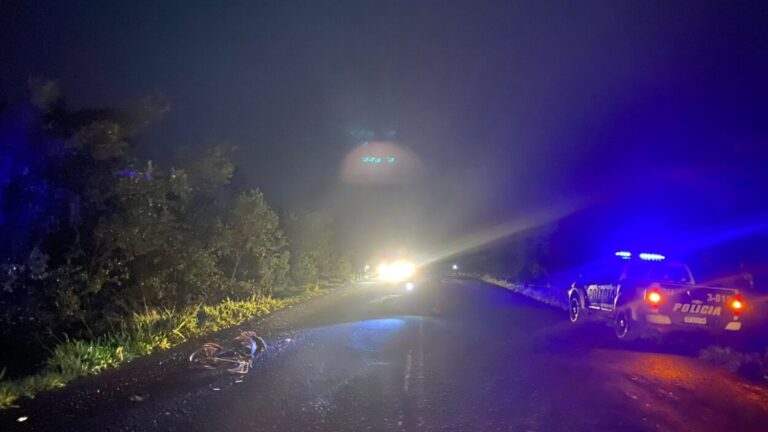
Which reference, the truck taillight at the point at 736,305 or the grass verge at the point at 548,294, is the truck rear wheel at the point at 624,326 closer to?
the truck taillight at the point at 736,305

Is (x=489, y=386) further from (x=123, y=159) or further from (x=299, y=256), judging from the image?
(x=299, y=256)

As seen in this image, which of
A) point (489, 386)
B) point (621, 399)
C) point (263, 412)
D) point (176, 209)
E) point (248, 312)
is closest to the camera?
point (263, 412)

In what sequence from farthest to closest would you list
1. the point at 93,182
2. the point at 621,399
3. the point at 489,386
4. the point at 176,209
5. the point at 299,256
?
1. the point at 299,256
2. the point at 176,209
3. the point at 93,182
4. the point at 489,386
5. the point at 621,399

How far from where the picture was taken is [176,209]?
1295 centimetres

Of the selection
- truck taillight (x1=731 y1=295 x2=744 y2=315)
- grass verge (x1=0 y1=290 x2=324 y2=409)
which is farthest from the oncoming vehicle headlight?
truck taillight (x1=731 y1=295 x2=744 y2=315)

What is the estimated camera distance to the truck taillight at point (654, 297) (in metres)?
10.4

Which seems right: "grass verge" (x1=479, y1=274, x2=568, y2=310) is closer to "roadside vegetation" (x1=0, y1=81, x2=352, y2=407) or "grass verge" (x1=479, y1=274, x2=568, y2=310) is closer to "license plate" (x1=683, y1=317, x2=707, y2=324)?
"license plate" (x1=683, y1=317, x2=707, y2=324)

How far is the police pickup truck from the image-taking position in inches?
396

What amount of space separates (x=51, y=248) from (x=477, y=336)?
879 centimetres

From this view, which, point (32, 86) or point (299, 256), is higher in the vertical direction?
point (32, 86)

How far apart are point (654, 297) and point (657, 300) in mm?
79

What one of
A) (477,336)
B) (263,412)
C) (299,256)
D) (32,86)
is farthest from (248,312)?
(299,256)

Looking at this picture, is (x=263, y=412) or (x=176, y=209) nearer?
(x=263, y=412)

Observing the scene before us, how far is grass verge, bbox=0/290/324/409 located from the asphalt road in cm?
31
